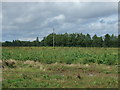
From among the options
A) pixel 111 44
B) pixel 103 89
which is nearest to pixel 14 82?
pixel 103 89

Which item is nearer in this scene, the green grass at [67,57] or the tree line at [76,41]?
the green grass at [67,57]

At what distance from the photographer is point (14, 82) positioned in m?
7.45

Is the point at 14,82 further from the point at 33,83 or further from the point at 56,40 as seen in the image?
the point at 56,40

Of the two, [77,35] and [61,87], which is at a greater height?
[77,35]

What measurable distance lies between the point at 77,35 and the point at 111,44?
57.3 feet

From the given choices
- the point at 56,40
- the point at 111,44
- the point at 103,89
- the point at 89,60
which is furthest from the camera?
the point at 56,40

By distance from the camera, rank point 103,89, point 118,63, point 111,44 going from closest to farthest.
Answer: point 103,89 → point 118,63 → point 111,44

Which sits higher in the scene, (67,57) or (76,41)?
(76,41)

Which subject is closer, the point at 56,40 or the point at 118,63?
the point at 118,63

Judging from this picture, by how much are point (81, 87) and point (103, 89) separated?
838mm

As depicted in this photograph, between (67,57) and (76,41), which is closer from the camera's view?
(67,57)

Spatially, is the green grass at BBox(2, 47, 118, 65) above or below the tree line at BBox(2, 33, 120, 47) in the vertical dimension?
below

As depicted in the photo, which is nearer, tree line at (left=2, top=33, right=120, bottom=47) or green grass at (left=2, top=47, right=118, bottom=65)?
green grass at (left=2, top=47, right=118, bottom=65)

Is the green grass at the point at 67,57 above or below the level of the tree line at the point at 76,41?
→ below
